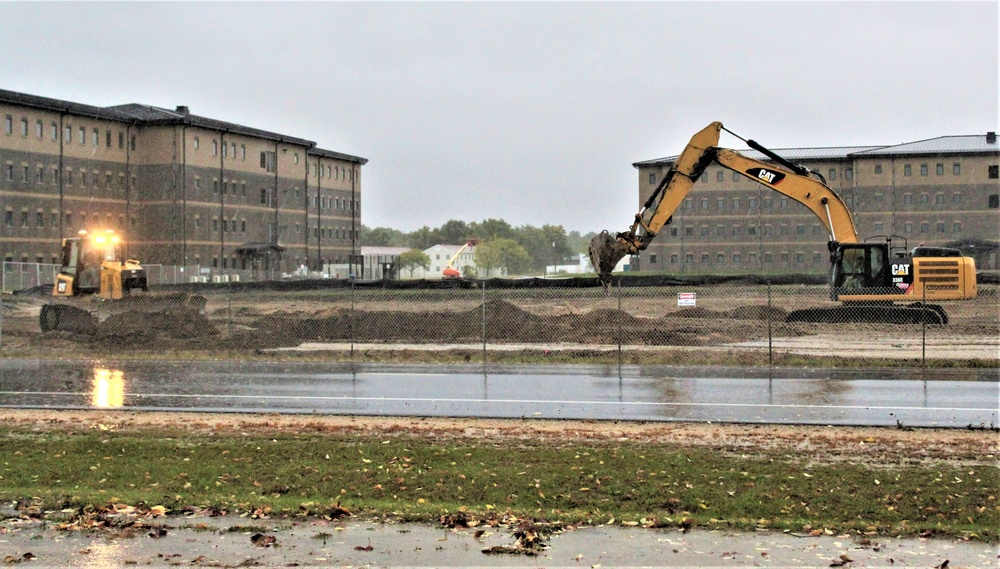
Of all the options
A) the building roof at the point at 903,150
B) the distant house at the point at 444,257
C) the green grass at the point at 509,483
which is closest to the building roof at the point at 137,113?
the building roof at the point at 903,150

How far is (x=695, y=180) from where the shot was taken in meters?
35.1

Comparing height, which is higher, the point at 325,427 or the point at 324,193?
the point at 324,193

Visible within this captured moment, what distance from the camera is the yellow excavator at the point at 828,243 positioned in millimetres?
34594

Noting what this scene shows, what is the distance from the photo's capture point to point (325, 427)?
15.6m

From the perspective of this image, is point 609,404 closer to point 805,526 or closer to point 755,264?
point 805,526

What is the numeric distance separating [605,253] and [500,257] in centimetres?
11780

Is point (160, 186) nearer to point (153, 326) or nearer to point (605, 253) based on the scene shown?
point (153, 326)

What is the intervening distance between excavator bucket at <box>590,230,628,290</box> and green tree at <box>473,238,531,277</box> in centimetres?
10809

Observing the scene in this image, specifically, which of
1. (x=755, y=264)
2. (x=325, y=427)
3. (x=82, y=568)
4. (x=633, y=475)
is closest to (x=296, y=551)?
(x=82, y=568)

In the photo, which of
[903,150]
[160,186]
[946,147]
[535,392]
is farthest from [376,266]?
[535,392]

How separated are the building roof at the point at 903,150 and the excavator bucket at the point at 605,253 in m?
53.6

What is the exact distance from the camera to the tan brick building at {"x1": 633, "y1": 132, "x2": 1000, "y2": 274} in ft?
289

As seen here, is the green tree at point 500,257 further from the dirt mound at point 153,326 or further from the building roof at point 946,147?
the dirt mound at point 153,326

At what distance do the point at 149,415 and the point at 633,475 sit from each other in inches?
350
